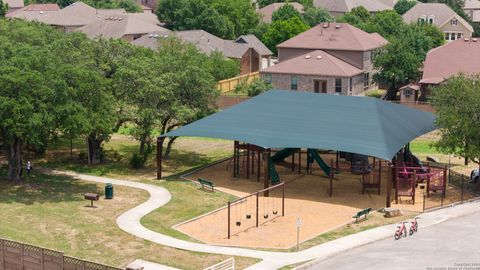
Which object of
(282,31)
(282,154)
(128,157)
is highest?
(282,31)

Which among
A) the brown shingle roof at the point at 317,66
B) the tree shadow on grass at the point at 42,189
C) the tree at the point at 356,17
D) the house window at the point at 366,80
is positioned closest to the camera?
the tree shadow on grass at the point at 42,189

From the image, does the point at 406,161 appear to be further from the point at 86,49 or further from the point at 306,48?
the point at 306,48

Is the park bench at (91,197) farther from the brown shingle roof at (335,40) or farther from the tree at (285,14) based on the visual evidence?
the tree at (285,14)

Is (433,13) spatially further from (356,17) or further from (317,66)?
(317,66)

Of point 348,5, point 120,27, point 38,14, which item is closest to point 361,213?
point 120,27

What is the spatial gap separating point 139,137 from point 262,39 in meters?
63.7

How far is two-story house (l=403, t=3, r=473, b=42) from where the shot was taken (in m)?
136

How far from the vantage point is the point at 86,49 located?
2418 inches

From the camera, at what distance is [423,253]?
1529 inches

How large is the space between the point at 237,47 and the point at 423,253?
239ft

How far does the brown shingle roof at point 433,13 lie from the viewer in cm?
13925

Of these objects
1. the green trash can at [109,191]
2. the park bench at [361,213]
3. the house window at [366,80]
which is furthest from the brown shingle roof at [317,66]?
the green trash can at [109,191]

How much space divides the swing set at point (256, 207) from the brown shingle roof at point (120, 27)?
253ft

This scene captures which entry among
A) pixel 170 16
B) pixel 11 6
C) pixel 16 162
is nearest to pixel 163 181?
pixel 16 162
